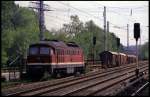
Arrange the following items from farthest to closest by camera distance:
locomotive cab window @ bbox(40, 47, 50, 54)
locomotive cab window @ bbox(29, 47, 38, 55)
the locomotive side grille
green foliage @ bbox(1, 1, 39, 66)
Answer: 1. green foliage @ bbox(1, 1, 39, 66)
2. locomotive cab window @ bbox(29, 47, 38, 55)
3. locomotive cab window @ bbox(40, 47, 50, 54)
4. the locomotive side grille

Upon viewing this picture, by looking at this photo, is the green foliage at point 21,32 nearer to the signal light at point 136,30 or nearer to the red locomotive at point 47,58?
the red locomotive at point 47,58

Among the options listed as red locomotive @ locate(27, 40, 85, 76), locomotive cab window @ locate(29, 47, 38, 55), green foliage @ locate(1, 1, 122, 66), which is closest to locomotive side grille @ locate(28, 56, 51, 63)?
red locomotive @ locate(27, 40, 85, 76)

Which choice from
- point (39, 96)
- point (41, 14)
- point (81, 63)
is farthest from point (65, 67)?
point (39, 96)

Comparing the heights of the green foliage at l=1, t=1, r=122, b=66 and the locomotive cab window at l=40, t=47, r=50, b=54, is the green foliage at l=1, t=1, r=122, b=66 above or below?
above

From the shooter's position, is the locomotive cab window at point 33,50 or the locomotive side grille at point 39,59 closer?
the locomotive side grille at point 39,59

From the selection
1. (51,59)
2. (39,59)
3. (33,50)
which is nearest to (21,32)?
(33,50)

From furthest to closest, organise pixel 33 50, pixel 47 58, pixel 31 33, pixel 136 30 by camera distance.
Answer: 1. pixel 31 33
2. pixel 33 50
3. pixel 47 58
4. pixel 136 30

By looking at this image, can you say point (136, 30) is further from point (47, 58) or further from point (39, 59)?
point (39, 59)

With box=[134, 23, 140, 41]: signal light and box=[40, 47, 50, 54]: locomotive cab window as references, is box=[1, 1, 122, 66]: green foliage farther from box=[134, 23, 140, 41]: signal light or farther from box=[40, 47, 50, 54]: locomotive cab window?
box=[134, 23, 140, 41]: signal light

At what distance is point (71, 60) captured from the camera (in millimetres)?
43688

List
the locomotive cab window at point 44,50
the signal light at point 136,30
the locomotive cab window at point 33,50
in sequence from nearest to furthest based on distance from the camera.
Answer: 1. the signal light at point 136,30
2. the locomotive cab window at point 44,50
3. the locomotive cab window at point 33,50

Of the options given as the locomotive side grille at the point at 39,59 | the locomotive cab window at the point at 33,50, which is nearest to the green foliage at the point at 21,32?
the locomotive cab window at the point at 33,50

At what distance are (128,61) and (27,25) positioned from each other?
22268mm

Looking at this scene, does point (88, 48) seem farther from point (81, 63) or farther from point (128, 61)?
point (81, 63)
